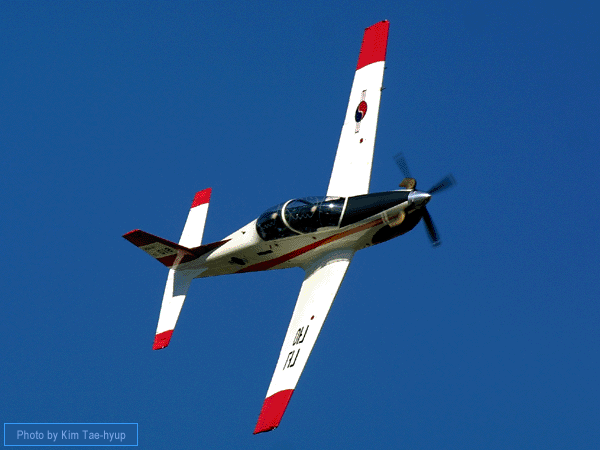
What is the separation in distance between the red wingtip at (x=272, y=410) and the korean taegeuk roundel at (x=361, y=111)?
12098mm

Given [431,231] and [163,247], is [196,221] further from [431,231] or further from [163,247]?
[431,231]

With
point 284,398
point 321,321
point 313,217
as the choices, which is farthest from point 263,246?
point 284,398

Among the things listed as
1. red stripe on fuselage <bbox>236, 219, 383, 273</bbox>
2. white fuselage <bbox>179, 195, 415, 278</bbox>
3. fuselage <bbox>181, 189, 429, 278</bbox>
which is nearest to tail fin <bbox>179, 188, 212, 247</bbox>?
white fuselage <bbox>179, 195, 415, 278</bbox>

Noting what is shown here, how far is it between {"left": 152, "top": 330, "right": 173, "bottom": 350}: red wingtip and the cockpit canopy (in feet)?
18.4

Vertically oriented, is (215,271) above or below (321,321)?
A: above

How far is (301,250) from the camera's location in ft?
96.4

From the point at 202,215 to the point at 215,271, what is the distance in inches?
119

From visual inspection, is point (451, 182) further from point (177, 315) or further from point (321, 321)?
point (177, 315)

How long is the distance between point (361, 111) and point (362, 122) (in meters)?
0.57

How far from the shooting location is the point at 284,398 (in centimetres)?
2506

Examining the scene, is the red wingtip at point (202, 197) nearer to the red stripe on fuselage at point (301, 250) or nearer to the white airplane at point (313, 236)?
the white airplane at point (313, 236)

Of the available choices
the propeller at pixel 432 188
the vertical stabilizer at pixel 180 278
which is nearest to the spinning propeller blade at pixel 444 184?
the propeller at pixel 432 188

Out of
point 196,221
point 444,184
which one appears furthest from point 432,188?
point 196,221

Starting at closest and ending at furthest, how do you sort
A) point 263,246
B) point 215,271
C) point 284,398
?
1. point 284,398
2. point 263,246
3. point 215,271
